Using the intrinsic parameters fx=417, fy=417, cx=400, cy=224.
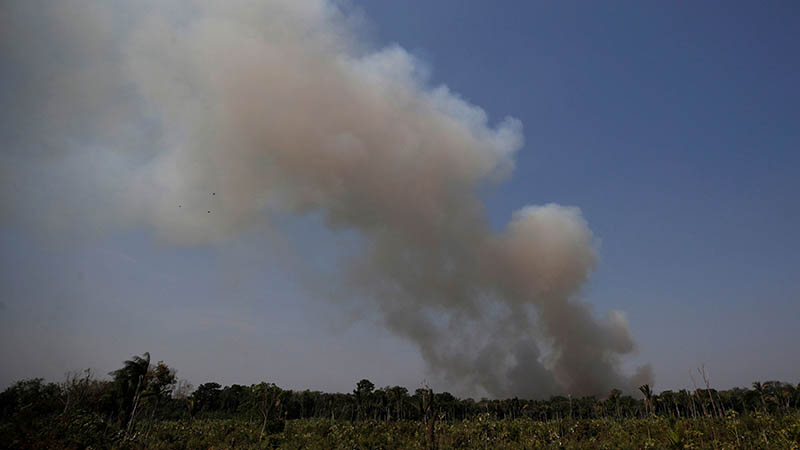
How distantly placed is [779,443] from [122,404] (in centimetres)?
5541

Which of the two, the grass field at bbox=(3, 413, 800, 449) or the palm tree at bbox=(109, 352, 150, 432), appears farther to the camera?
the palm tree at bbox=(109, 352, 150, 432)

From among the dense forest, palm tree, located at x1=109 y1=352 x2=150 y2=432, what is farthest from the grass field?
palm tree, located at x1=109 y1=352 x2=150 y2=432

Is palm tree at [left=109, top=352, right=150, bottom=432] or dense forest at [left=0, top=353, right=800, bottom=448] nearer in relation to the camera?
dense forest at [left=0, top=353, right=800, bottom=448]

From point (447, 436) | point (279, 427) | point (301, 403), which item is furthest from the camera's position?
point (301, 403)

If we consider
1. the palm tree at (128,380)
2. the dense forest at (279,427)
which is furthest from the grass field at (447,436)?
the palm tree at (128,380)

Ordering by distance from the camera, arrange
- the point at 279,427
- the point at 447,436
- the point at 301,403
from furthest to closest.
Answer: the point at 301,403 < the point at 279,427 < the point at 447,436

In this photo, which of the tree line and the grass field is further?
the tree line

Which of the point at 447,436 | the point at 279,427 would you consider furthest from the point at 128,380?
the point at 447,436

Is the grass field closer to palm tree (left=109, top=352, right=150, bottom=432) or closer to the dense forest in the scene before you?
the dense forest

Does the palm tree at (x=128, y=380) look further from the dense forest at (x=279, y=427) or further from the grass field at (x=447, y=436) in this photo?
the grass field at (x=447, y=436)

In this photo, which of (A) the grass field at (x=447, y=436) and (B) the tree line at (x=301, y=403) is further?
(B) the tree line at (x=301, y=403)

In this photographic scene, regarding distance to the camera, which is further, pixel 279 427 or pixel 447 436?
pixel 279 427

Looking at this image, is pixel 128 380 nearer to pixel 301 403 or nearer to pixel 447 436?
pixel 447 436

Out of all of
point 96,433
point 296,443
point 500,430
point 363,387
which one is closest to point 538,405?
point 363,387
